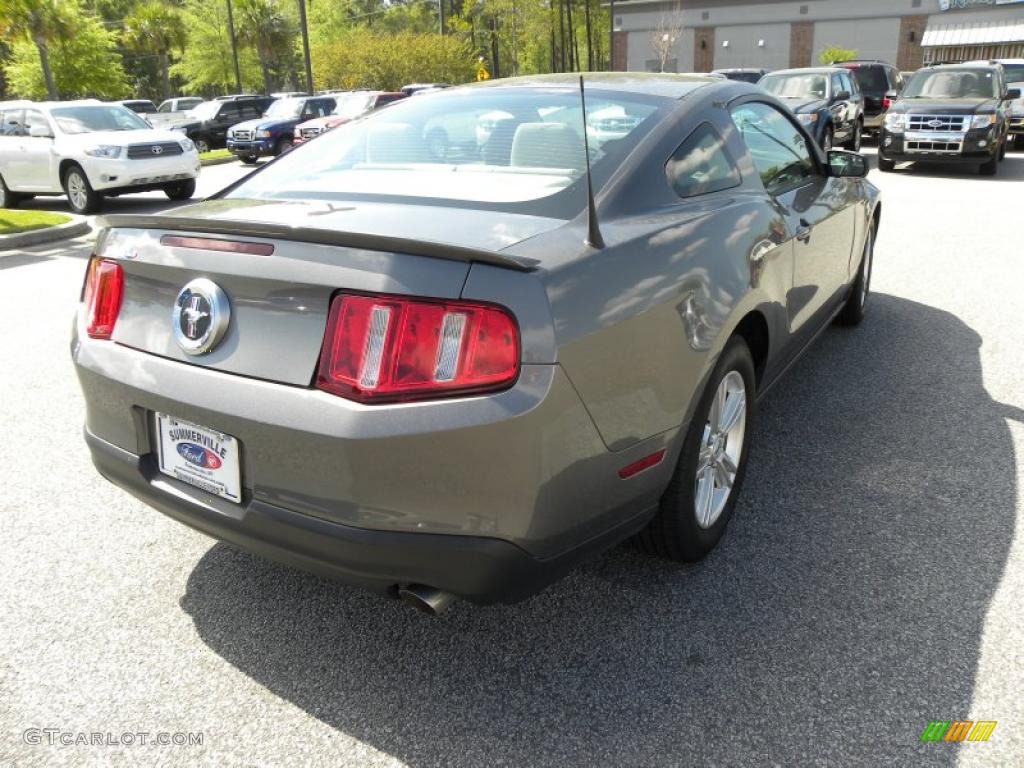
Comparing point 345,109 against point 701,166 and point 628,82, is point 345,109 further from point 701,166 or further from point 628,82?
point 701,166

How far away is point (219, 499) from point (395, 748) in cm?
79

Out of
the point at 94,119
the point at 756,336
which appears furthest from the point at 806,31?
the point at 756,336

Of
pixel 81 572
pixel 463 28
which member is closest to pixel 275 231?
pixel 81 572

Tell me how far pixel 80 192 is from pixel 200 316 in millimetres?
12370

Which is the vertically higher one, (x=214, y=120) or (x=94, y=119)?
(x=94, y=119)

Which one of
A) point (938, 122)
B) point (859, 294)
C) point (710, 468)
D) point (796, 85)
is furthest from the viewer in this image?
point (796, 85)

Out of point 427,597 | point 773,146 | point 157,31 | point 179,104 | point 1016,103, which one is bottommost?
point 427,597

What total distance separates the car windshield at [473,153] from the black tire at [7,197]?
12.9 m

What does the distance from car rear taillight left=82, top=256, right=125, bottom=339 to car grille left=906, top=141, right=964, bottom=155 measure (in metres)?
14.1

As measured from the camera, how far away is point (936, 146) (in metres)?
13.5

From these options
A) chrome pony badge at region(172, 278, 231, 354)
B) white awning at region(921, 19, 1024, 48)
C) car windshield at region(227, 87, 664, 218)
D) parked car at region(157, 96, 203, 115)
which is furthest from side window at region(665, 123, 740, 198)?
white awning at region(921, 19, 1024, 48)

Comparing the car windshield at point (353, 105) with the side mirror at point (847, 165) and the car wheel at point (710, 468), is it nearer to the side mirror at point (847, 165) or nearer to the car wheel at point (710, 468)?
the side mirror at point (847, 165)

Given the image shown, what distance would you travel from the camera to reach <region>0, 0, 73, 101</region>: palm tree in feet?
67.4

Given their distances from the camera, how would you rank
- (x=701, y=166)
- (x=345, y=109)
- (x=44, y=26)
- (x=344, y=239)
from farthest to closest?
(x=44, y=26), (x=345, y=109), (x=701, y=166), (x=344, y=239)
